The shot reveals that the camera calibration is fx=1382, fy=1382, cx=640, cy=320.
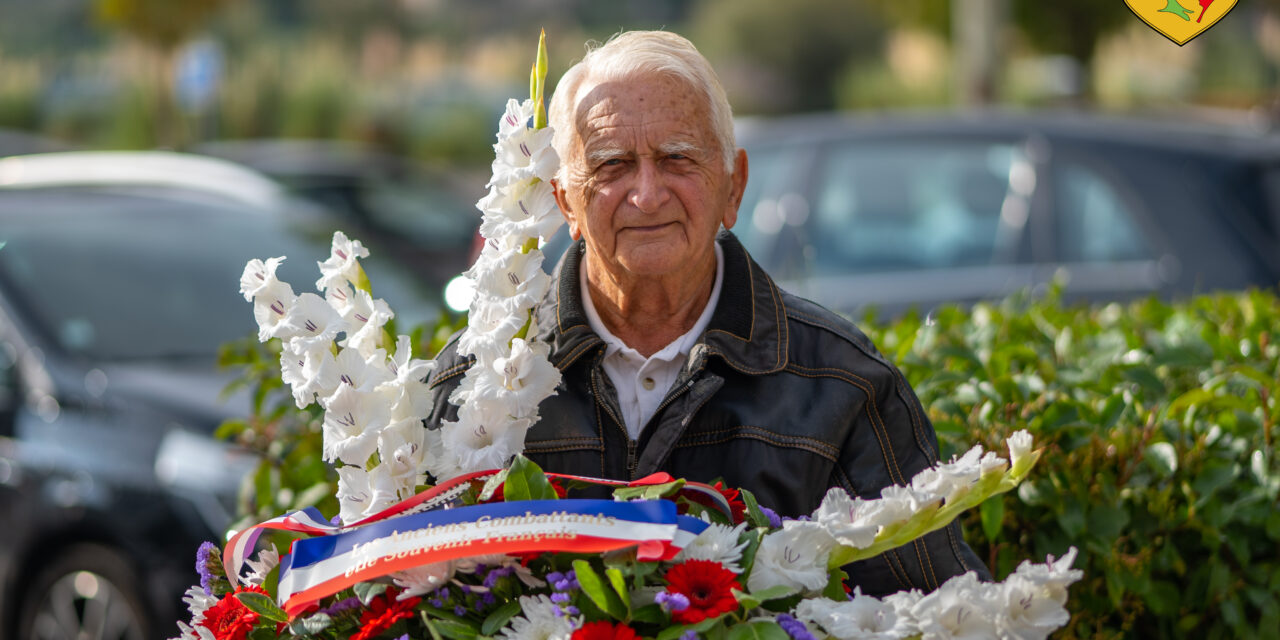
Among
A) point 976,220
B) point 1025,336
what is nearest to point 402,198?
point 976,220

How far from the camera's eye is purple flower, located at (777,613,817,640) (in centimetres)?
171

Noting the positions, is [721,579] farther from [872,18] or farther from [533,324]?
[872,18]

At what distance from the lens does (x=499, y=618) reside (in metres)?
1.77

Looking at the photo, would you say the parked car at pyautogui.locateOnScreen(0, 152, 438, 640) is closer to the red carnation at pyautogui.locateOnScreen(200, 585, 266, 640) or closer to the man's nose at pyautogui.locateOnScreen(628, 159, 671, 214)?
the red carnation at pyautogui.locateOnScreen(200, 585, 266, 640)

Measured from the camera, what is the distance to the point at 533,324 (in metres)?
2.13

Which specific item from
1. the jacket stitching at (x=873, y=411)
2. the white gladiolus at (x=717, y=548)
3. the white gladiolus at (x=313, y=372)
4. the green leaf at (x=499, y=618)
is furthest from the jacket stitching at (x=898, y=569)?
the white gladiolus at (x=313, y=372)

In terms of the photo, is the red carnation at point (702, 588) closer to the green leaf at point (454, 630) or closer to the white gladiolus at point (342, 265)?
the green leaf at point (454, 630)

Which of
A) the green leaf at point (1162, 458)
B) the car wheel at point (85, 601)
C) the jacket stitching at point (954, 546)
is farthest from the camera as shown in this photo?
the car wheel at point (85, 601)

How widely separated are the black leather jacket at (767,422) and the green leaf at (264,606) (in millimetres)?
522

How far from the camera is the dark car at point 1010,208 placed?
5.17 meters

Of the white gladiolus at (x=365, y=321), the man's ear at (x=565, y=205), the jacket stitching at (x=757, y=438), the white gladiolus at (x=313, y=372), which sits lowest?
the jacket stitching at (x=757, y=438)

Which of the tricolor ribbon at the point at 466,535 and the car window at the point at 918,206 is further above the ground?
the car window at the point at 918,206

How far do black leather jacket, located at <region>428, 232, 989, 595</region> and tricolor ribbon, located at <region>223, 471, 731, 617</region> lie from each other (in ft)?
1.01

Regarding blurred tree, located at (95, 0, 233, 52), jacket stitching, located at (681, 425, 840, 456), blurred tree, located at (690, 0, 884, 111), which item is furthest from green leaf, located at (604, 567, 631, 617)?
blurred tree, located at (690, 0, 884, 111)
